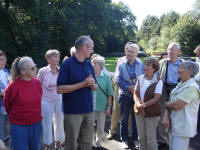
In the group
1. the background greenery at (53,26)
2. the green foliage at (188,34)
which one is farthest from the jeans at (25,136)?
the green foliage at (188,34)

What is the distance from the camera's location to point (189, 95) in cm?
321

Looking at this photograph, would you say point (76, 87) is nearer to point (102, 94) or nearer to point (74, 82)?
point (74, 82)

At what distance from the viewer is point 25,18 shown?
22.0 metres

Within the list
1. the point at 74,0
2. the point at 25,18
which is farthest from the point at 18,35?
the point at 74,0

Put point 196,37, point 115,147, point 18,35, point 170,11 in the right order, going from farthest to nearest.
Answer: point 170,11 → point 196,37 → point 18,35 → point 115,147

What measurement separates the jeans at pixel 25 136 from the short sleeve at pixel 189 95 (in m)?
2.19

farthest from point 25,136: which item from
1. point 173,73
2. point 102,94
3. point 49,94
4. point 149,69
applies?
point 173,73

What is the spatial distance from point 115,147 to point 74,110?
1894mm

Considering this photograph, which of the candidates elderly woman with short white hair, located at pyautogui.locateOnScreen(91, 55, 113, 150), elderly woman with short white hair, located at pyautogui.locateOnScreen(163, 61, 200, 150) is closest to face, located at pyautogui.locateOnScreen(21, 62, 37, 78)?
elderly woman with short white hair, located at pyautogui.locateOnScreen(91, 55, 113, 150)

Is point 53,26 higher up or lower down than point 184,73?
higher up

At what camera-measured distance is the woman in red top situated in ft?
10.7

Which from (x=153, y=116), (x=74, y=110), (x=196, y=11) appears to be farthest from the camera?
(x=196, y=11)

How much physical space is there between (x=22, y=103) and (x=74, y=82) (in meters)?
0.81

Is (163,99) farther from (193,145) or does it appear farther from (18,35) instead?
(18,35)
